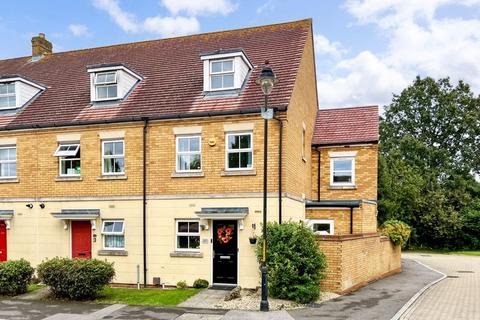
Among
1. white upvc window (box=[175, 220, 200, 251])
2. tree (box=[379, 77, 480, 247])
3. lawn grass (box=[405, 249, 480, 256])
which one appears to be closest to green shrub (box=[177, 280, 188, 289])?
white upvc window (box=[175, 220, 200, 251])

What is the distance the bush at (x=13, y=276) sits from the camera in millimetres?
Result: 14648

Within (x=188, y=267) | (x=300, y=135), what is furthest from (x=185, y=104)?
(x=188, y=267)

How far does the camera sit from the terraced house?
15.2 m

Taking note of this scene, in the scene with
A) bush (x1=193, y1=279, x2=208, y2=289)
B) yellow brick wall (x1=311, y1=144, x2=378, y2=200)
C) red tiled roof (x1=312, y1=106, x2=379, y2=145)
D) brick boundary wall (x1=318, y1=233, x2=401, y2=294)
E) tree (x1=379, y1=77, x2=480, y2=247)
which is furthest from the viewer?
tree (x1=379, y1=77, x2=480, y2=247)

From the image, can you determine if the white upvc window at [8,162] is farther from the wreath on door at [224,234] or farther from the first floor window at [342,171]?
the first floor window at [342,171]

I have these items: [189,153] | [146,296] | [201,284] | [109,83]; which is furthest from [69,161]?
[201,284]

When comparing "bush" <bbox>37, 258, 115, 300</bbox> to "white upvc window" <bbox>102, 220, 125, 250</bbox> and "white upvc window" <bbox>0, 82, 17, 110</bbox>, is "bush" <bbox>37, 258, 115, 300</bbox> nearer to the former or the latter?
"white upvc window" <bbox>102, 220, 125, 250</bbox>

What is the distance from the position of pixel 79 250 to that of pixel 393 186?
29.0 meters

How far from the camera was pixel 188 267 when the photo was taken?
15.5 metres

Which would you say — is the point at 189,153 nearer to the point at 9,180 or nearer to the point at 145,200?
the point at 145,200

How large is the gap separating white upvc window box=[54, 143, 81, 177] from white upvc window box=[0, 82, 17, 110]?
151 inches

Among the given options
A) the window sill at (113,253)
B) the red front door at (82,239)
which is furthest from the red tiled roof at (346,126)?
A: the red front door at (82,239)

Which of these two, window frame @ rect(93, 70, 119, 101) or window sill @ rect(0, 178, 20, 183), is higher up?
window frame @ rect(93, 70, 119, 101)

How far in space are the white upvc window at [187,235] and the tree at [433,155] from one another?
90.6 feet
